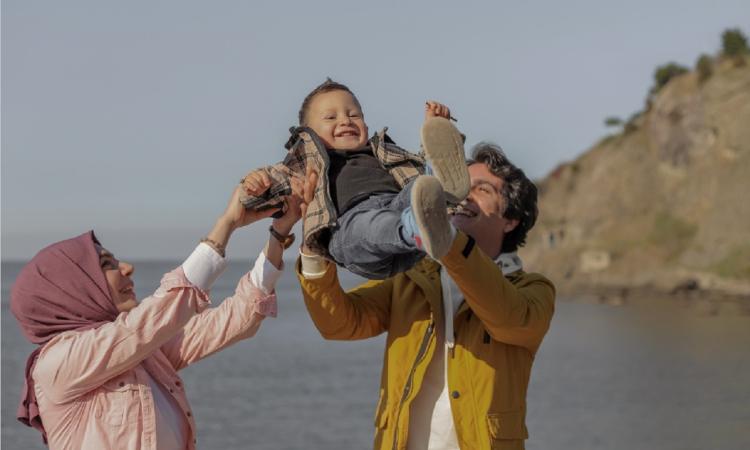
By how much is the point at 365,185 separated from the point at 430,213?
665 millimetres

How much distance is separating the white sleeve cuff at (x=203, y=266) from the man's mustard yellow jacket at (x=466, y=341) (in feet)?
0.90

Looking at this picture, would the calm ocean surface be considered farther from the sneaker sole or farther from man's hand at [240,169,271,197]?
the sneaker sole

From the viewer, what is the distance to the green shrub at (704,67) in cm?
4347

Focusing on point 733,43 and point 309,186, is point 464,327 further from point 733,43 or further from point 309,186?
point 733,43

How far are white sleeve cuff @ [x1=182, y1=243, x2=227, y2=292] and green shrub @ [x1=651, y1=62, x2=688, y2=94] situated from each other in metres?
48.2

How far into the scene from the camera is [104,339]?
3.28m

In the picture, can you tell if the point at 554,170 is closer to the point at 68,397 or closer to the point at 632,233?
the point at 632,233

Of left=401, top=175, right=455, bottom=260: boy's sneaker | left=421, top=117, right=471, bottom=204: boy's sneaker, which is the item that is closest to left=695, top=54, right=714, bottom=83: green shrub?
left=421, top=117, right=471, bottom=204: boy's sneaker

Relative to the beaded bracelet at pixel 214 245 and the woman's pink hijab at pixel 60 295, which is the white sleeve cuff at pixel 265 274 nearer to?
the beaded bracelet at pixel 214 245

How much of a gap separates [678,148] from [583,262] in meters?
6.05

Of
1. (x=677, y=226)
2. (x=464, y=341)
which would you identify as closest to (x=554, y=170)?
(x=677, y=226)

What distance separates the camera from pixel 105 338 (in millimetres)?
3281

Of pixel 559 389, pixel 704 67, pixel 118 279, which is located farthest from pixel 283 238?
pixel 704 67

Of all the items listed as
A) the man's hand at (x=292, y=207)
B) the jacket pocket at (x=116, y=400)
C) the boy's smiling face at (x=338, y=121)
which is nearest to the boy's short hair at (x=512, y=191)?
the boy's smiling face at (x=338, y=121)
